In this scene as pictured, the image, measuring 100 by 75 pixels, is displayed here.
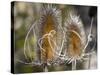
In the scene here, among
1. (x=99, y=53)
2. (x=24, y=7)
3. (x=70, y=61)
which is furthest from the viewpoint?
(x=99, y=53)

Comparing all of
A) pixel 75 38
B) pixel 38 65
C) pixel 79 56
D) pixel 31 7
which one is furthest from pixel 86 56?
pixel 31 7

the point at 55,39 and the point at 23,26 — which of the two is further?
the point at 55,39

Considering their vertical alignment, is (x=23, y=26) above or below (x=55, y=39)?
above

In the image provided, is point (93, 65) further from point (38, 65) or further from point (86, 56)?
point (38, 65)

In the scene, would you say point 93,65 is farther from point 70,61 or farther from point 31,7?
point 31,7

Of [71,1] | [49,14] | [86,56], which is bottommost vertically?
[86,56]

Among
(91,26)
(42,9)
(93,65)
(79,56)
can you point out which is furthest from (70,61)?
(42,9)

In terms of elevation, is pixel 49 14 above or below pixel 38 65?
above

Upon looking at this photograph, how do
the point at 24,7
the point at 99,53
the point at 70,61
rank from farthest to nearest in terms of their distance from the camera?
1. the point at 99,53
2. the point at 70,61
3. the point at 24,7

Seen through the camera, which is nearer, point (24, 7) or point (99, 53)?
point (24, 7)
